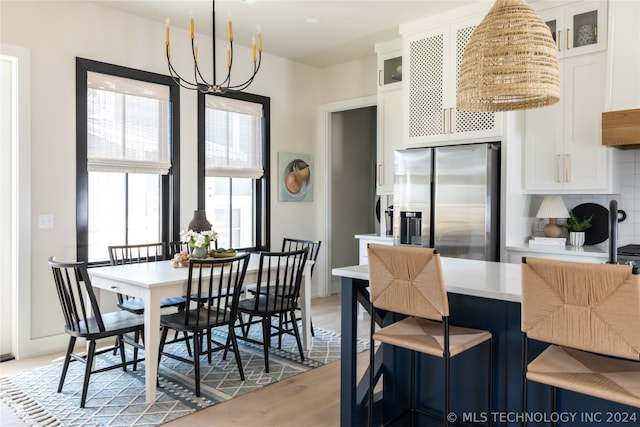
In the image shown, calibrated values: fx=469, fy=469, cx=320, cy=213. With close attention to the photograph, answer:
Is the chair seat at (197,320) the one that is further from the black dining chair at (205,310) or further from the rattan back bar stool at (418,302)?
the rattan back bar stool at (418,302)

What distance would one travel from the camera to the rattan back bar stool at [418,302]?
6.16 feet

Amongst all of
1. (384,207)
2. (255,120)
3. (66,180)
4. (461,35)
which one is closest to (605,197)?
(461,35)

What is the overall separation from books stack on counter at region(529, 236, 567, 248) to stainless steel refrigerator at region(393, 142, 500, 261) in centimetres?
30

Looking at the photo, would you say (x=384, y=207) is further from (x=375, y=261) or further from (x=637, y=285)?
(x=637, y=285)

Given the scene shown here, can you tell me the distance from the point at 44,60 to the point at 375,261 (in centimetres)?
324

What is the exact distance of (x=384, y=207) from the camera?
527 cm

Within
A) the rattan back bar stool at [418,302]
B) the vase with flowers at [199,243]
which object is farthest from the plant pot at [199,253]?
the rattan back bar stool at [418,302]

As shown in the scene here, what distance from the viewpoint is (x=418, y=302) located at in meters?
1.94

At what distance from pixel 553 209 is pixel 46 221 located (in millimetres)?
4098

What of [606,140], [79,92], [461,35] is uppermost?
[461,35]

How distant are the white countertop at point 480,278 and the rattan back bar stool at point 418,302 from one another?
12cm

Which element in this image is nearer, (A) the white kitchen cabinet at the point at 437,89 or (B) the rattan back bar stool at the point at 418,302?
(B) the rattan back bar stool at the point at 418,302

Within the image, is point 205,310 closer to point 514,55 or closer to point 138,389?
point 138,389

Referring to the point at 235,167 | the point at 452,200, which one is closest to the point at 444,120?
the point at 452,200
